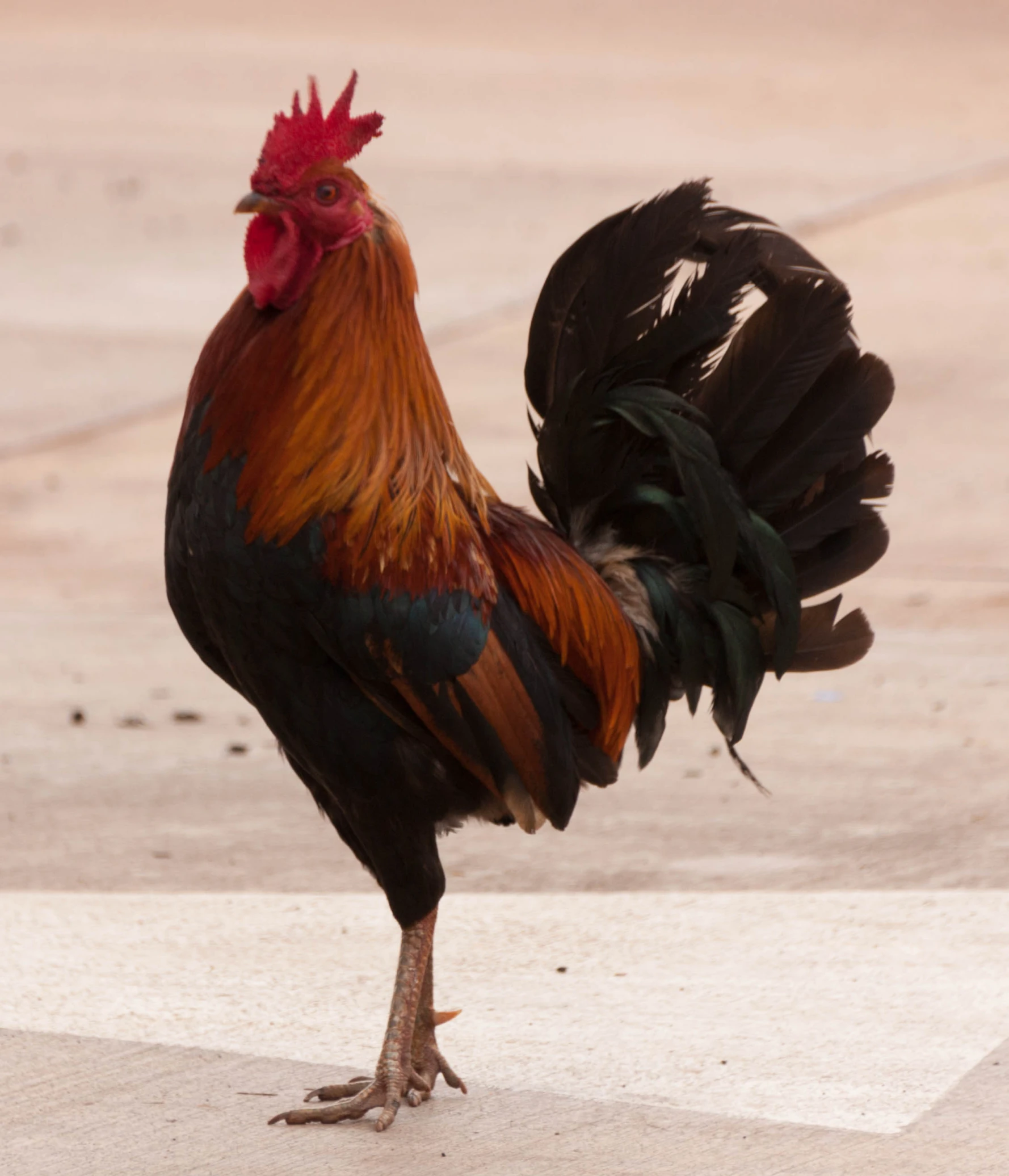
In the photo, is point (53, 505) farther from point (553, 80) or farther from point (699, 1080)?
point (553, 80)

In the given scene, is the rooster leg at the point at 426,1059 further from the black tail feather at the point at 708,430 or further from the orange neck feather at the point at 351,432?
the orange neck feather at the point at 351,432

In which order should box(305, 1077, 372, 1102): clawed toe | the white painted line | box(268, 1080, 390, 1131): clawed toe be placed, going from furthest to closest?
the white painted line, box(305, 1077, 372, 1102): clawed toe, box(268, 1080, 390, 1131): clawed toe

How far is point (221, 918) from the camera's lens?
19.4ft

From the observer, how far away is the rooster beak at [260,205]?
4.17m

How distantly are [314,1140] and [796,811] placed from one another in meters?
3.12

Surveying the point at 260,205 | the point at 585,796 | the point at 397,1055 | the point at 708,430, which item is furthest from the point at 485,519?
the point at 585,796

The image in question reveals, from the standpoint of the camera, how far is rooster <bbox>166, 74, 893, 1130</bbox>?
165 inches

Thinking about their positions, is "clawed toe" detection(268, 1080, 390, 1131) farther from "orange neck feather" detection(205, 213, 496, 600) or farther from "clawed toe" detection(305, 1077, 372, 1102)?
"orange neck feather" detection(205, 213, 496, 600)

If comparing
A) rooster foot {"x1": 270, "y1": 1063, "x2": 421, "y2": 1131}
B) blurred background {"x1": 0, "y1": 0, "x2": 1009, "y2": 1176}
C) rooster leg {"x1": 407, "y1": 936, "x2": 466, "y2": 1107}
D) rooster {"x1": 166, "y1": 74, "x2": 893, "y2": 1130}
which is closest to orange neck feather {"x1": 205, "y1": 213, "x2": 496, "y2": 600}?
rooster {"x1": 166, "y1": 74, "x2": 893, "y2": 1130}

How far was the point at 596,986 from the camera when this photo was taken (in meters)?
5.36

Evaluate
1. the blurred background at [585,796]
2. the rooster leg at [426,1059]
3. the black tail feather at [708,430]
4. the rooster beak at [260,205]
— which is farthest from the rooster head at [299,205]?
the blurred background at [585,796]

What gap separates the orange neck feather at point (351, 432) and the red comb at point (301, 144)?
0.60 feet

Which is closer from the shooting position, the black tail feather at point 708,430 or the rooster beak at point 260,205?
the rooster beak at point 260,205

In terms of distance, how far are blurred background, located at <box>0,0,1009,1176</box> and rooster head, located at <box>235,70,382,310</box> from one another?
6.08ft
